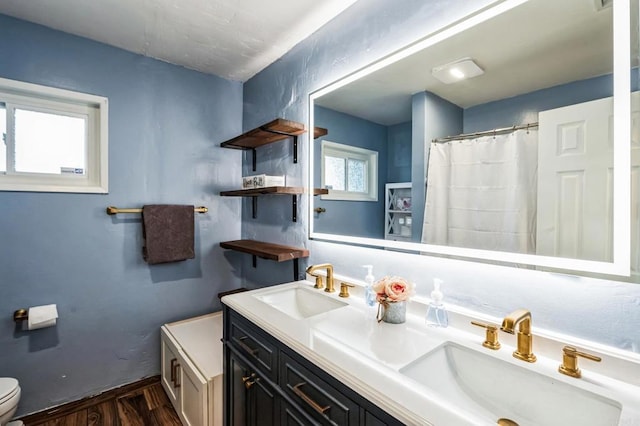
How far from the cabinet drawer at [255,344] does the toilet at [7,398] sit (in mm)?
1052

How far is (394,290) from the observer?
1.03 m

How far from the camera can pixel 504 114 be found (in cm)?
96

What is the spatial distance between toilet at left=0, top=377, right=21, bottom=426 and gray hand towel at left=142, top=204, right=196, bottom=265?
807 millimetres

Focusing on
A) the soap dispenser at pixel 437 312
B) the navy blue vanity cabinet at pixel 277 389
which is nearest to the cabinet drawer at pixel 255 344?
the navy blue vanity cabinet at pixel 277 389

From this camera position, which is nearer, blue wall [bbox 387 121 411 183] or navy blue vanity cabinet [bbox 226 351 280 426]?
navy blue vanity cabinet [bbox 226 351 280 426]

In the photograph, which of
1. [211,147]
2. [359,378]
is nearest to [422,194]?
[359,378]

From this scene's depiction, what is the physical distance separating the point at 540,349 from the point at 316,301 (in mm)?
877

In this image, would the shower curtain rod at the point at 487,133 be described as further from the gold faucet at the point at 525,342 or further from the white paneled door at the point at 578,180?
the gold faucet at the point at 525,342

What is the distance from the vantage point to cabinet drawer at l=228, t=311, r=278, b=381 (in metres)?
1.04

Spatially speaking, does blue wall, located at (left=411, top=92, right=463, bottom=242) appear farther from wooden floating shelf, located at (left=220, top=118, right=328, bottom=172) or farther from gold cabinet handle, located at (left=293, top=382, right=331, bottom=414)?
gold cabinet handle, located at (left=293, top=382, right=331, bottom=414)

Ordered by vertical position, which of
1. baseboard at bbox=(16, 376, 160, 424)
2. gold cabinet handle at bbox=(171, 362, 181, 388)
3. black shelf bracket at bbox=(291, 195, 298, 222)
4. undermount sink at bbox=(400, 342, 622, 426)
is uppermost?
black shelf bracket at bbox=(291, 195, 298, 222)

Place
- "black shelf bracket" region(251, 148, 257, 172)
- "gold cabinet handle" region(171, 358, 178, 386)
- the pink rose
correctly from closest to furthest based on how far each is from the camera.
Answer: the pink rose → "gold cabinet handle" region(171, 358, 178, 386) → "black shelf bracket" region(251, 148, 257, 172)

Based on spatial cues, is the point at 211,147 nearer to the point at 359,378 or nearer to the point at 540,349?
the point at 359,378

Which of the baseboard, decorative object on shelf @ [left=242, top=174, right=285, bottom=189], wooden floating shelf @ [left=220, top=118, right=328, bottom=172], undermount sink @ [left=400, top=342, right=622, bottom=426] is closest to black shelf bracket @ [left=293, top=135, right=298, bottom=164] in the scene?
wooden floating shelf @ [left=220, top=118, right=328, bottom=172]
